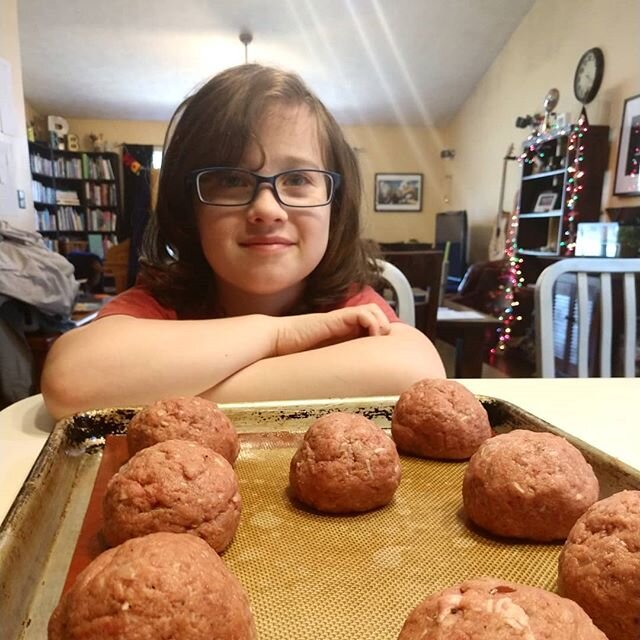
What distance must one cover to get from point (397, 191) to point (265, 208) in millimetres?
8321

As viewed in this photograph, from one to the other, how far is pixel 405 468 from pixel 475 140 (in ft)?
25.0

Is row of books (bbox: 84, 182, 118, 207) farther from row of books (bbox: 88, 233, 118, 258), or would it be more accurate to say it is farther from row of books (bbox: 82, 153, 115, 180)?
row of books (bbox: 88, 233, 118, 258)

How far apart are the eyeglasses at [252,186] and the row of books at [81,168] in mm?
7504

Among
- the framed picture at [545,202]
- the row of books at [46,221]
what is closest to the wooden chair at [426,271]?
the framed picture at [545,202]

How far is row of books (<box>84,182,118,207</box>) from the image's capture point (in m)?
8.22

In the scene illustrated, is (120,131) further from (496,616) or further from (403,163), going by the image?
(496,616)

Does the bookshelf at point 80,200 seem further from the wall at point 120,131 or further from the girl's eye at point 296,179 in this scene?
the girl's eye at point 296,179

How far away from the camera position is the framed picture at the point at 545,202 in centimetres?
506

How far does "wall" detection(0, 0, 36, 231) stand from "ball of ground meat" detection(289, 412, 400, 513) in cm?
309

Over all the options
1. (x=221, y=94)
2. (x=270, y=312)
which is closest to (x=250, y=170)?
(x=221, y=94)

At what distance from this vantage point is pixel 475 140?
772 centimetres

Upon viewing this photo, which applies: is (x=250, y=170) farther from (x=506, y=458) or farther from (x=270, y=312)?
(x=506, y=458)

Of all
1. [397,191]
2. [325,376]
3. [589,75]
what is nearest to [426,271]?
[325,376]

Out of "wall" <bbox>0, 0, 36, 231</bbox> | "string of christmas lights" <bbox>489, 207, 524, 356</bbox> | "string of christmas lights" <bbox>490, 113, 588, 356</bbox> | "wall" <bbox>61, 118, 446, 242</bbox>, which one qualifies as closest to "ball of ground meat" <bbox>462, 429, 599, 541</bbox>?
"wall" <bbox>0, 0, 36, 231</bbox>
